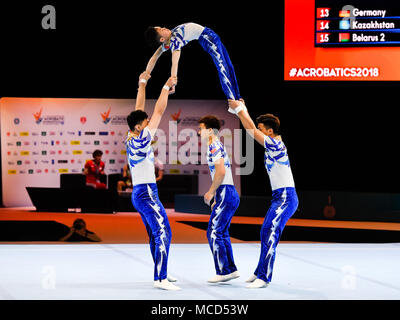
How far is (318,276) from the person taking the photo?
258 inches

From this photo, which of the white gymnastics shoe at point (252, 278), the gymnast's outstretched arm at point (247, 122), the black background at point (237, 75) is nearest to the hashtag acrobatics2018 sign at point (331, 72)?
the black background at point (237, 75)

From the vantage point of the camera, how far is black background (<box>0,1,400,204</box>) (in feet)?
42.9

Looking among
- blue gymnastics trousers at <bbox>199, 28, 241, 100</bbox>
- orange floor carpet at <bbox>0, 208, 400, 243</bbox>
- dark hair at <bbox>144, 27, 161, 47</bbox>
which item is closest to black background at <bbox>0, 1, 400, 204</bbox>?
orange floor carpet at <bbox>0, 208, 400, 243</bbox>

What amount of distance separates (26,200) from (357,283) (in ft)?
35.3

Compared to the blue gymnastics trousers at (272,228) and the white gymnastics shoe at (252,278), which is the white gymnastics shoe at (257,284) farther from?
the white gymnastics shoe at (252,278)

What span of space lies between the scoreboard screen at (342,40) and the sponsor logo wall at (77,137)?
4228 millimetres

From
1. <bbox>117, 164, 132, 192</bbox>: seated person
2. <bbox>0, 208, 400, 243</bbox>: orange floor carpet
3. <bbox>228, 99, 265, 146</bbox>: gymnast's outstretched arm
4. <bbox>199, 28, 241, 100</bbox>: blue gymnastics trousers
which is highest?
<bbox>199, 28, 241, 100</bbox>: blue gymnastics trousers

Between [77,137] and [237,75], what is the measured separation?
13.6 ft

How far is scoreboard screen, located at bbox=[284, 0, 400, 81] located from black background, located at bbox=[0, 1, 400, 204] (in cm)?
168

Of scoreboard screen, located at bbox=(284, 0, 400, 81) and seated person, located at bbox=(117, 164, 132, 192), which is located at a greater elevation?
scoreboard screen, located at bbox=(284, 0, 400, 81)

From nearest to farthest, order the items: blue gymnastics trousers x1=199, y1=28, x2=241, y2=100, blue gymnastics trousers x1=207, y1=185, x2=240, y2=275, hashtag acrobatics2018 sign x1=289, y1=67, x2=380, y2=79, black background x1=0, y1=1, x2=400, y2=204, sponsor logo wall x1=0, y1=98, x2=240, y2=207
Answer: blue gymnastics trousers x1=207, y1=185, x2=240, y2=275 < blue gymnastics trousers x1=199, y1=28, x2=241, y2=100 < hashtag acrobatics2018 sign x1=289, y1=67, x2=380, y2=79 < black background x1=0, y1=1, x2=400, y2=204 < sponsor logo wall x1=0, y1=98, x2=240, y2=207

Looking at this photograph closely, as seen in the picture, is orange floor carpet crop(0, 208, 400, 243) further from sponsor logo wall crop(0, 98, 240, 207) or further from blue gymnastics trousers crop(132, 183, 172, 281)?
blue gymnastics trousers crop(132, 183, 172, 281)

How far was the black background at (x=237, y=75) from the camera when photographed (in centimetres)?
1307
